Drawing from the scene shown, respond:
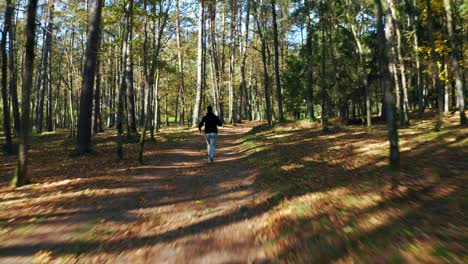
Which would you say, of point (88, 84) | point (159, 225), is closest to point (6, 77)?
point (88, 84)

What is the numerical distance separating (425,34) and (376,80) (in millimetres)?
7053

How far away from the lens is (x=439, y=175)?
786 centimetres

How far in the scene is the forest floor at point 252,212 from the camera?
15.5 feet

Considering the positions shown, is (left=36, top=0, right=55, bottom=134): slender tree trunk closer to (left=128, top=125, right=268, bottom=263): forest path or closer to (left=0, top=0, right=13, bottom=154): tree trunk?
(left=0, top=0, right=13, bottom=154): tree trunk

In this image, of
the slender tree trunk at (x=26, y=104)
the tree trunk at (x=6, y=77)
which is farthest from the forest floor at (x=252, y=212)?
the tree trunk at (x=6, y=77)

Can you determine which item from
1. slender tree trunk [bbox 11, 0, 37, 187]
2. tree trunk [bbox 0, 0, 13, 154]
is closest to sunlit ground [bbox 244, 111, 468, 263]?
slender tree trunk [bbox 11, 0, 37, 187]

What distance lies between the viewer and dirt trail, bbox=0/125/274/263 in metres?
4.91

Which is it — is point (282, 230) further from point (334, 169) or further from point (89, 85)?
point (89, 85)

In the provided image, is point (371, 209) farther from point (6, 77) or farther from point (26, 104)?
→ point (6, 77)

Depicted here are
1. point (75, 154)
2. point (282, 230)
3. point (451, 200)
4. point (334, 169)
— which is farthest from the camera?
point (75, 154)

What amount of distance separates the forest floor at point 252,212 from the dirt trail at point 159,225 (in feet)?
0.06

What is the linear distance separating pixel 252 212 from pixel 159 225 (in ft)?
6.07

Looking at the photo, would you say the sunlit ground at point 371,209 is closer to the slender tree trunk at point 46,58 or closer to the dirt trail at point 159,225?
the dirt trail at point 159,225

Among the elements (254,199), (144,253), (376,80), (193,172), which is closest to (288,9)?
(376,80)
